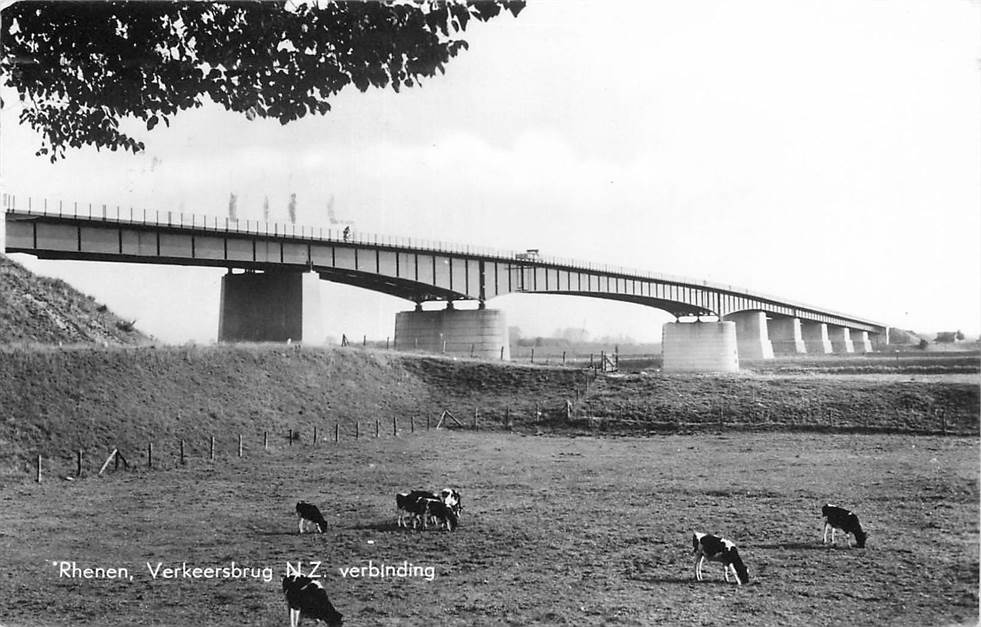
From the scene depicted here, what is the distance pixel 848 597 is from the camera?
11344 mm

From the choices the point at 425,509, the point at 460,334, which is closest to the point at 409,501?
the point at 425,509

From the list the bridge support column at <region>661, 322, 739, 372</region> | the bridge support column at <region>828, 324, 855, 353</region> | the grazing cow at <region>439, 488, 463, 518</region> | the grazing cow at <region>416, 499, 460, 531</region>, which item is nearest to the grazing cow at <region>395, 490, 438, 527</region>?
the grazing cow at <region>416, 499, 460, 531</region>

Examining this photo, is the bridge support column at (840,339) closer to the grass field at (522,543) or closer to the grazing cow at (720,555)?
the grass field at (522,543)

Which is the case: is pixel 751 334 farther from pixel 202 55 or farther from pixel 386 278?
pixel 202 55

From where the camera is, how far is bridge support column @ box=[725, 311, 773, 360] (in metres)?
75.2

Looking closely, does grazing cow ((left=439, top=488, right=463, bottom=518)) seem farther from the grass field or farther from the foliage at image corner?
the foliage at image corner

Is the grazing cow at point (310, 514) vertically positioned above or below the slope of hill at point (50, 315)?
below

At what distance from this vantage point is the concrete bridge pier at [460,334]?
161ft

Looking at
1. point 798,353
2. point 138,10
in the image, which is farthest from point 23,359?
point 798,353

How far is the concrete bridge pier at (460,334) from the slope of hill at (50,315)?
15991 mm

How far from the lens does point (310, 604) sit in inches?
425

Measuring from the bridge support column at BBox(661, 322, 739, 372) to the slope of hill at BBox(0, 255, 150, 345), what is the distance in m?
39.3

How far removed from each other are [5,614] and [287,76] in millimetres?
9382

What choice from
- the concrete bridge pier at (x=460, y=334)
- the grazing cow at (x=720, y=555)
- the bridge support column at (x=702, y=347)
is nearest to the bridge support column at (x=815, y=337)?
the bridge support column at (x=702, y=347)
